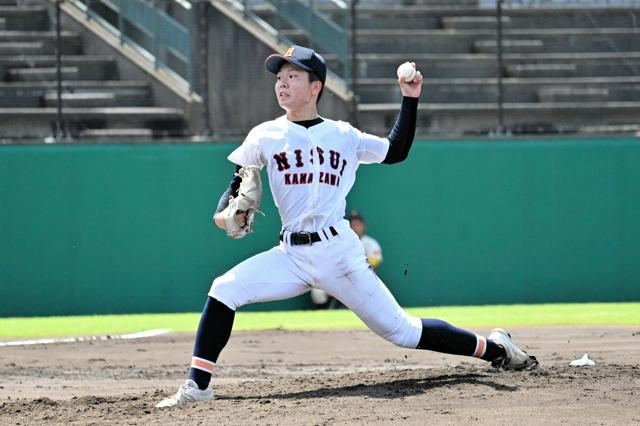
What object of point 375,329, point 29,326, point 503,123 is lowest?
point 29,326

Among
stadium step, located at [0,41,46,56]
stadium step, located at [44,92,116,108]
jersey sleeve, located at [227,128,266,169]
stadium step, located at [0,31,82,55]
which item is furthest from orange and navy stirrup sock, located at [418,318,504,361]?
stadium step, located at [0,41,46,56]

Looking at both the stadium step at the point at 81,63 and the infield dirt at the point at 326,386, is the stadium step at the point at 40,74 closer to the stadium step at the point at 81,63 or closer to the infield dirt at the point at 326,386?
the stadium step at the point at 81,63

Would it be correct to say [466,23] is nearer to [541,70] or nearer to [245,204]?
[541,70]

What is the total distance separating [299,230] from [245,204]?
34cm

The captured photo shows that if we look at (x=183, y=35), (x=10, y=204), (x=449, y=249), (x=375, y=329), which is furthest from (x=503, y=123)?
(x=375, y=329)

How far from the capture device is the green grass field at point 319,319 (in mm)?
11547

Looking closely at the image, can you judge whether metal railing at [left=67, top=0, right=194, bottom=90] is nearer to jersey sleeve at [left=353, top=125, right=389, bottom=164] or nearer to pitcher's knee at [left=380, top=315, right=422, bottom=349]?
jersey sleeve at [left=353, top=125, right=389, bottom=164]

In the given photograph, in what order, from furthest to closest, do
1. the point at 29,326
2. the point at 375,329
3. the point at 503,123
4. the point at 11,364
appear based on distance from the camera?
the point at 503,123 < the point at 29,326 < the point at 11,364 < the point at 375,329

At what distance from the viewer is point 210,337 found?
6055mm

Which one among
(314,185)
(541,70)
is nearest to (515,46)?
(541,70)

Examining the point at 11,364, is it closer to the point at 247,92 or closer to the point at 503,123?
the point at 247,92

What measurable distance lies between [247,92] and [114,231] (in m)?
2.28

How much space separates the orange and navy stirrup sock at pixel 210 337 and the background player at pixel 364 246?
6.95 meters

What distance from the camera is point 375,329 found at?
20.9 ft
